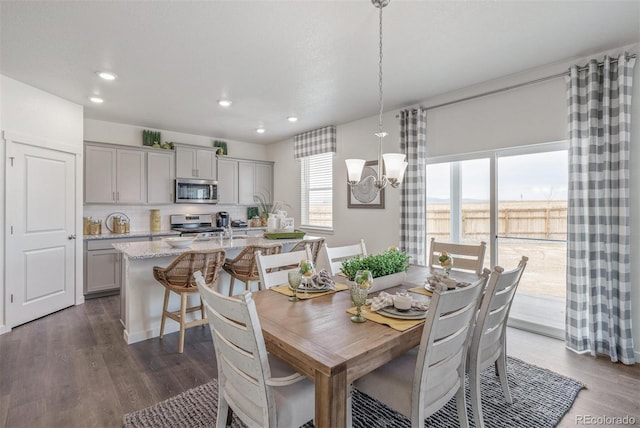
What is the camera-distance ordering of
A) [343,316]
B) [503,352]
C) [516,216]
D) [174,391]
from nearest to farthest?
[343,316] → [503,352] → [174,391] → [516,216]

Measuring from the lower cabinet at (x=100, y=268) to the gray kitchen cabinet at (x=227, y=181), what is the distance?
68.0 inches

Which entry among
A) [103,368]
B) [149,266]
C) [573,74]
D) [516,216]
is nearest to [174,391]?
[103,368]

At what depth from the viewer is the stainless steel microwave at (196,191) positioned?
537 cm

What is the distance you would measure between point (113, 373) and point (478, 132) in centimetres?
407

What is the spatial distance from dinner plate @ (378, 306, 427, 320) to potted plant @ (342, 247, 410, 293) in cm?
30

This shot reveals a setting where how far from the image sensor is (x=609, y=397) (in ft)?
7.11

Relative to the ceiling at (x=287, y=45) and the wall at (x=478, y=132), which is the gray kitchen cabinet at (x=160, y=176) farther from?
the wall at (x=478, y=132)

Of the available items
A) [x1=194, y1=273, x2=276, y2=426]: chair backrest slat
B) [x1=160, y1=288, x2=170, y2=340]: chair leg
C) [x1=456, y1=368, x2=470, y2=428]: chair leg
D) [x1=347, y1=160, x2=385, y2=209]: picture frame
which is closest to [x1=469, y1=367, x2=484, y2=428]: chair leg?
[x1=456, y1=368, x2=470, y2=428]: chair leg

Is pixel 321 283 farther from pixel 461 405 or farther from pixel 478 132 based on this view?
pixel 478 132

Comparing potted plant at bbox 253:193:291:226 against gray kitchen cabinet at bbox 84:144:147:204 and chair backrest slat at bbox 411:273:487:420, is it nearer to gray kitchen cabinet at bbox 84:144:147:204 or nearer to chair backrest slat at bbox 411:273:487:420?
gray kitchen cabinet at bbox 84:144:147:204

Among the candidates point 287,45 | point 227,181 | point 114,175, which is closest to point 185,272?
point 287,45

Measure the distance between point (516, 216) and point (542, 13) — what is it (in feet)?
6.15

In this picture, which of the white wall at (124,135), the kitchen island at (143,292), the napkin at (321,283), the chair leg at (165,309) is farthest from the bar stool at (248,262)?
the white wall at (124,135)

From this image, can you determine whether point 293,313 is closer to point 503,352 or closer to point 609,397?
point 503,352
